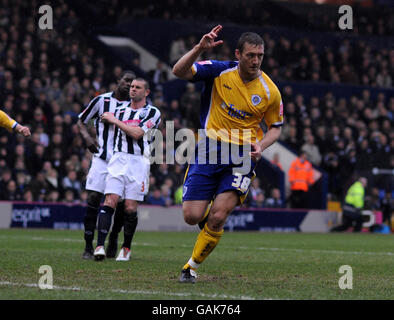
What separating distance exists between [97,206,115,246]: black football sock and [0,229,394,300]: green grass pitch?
302 mm

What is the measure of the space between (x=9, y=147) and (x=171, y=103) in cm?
626

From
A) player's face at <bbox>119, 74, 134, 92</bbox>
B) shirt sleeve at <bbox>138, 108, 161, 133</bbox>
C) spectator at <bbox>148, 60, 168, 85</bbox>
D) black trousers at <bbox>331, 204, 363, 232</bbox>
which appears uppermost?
spectator at <bbox>148, 60, 168, 85</bbox>

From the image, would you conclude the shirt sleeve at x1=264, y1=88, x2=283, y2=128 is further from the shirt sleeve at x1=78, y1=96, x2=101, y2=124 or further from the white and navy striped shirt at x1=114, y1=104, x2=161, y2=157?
the shirt sleeve at x1=78, y1=96, x2=101, y2=124

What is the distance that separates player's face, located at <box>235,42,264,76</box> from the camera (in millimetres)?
7516

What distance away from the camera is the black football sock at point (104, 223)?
9.77 meters

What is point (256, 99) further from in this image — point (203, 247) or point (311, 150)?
point (311, 150)

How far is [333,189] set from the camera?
25266 mm

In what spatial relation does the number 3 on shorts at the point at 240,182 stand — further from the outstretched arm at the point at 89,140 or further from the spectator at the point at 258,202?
the spectator at the point at 258,202

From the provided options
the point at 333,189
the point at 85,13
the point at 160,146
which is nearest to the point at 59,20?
the point at 85,13

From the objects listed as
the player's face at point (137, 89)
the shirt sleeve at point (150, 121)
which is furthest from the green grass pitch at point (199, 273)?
the player's face at point (137, 89)

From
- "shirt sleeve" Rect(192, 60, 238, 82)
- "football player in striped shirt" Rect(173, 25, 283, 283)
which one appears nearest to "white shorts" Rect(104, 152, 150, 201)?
"football player in striped shirt" Rect(173, 25, 283, 283)

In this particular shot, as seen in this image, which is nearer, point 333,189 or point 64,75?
point 64,75

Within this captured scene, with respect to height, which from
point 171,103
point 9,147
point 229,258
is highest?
point 171,103
